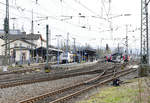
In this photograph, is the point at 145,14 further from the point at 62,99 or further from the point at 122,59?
the point at 122,59

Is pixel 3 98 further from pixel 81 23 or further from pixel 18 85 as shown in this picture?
pixel 81 23

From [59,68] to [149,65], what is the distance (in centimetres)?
1535

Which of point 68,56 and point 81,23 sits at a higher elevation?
point 81,23

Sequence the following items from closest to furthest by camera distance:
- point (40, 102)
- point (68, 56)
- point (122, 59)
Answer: point (40, 102)
point (68, 56)
point (122, 59)

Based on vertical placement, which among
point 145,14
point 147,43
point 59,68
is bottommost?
point 59,68

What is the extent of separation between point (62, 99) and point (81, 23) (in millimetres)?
22296

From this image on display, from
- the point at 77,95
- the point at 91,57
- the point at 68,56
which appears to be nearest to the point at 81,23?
the point at 68,56

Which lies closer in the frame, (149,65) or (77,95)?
(77,95)

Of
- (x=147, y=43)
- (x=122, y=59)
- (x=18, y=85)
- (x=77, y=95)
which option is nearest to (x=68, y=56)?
(x=122, y=59)

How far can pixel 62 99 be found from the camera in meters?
10.2

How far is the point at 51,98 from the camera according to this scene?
10.7m

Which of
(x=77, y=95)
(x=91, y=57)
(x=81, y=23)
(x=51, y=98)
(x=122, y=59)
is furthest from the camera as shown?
(x=91, y=57)

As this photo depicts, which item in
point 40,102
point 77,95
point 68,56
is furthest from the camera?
point 68,56

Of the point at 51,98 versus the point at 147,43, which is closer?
the point at 51,98
